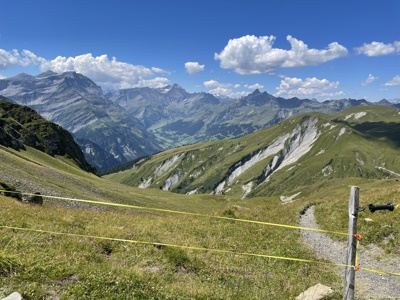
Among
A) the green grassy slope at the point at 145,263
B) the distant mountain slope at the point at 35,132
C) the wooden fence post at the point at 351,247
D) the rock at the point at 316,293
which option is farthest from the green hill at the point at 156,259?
the distant mountain slope at the point at 35,132

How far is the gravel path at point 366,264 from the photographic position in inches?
447

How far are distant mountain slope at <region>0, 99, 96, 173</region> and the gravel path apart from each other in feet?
422

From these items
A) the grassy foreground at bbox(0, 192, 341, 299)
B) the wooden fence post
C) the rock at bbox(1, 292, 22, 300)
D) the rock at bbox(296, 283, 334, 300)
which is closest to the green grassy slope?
the grassy foreground at bbox(0, 192, 341, 299)

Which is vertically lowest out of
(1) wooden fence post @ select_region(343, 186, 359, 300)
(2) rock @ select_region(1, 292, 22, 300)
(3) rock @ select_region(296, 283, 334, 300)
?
(3) rock @ select_region(296, 283, 334, 300)

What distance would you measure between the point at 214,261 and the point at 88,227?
6479 mm

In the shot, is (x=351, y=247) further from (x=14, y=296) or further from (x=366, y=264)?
(x=14, y=296)

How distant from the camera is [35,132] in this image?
151000 mm

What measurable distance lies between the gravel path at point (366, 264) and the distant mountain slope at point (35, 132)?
128558 millimetres

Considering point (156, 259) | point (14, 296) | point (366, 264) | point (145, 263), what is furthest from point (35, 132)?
point (366, 264)

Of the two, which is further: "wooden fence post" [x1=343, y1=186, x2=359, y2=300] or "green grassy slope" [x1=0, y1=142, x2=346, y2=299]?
"wooden fence post" [x1=343, y1=186, x2=359, y2=300]

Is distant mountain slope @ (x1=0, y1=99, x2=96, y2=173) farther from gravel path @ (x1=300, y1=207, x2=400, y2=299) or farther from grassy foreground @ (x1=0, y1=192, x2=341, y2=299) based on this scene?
gravel path @ (x1=300, y1=207, x2=400, y2=299)

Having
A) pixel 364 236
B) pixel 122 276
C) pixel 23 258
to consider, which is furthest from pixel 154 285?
pixel 364 236

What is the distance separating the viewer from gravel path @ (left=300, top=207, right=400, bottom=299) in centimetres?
1134

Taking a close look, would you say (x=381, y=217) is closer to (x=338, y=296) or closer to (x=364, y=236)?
(x=364, y=236)
